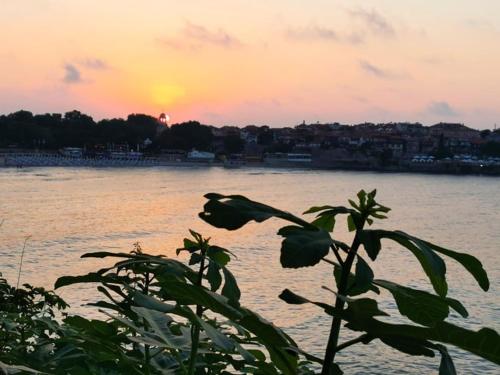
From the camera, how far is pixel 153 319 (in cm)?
107

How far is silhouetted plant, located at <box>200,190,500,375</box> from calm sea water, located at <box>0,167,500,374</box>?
8.79 m

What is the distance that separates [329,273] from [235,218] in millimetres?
18584

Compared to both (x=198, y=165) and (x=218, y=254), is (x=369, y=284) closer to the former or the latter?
(x=218, y=254)

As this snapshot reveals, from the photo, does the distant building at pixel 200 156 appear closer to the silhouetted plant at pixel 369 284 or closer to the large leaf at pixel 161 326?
the large leaf at pixel 161 326

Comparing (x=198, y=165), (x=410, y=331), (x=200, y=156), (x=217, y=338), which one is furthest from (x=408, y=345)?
(x=200, y=156)

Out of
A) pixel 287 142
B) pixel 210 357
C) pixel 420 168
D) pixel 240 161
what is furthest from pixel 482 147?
pixel 210 357

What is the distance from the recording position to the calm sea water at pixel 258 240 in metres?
12.7

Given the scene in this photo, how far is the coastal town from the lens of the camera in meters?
110

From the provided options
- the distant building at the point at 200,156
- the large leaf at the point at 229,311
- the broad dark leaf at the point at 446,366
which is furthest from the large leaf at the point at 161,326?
the distant building at the point at 200,156

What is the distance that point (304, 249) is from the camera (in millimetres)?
816

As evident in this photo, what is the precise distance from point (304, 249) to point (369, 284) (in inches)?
4.0

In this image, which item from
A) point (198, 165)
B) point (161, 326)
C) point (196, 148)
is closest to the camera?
point (161, 326)

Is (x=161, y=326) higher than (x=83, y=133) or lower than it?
lower

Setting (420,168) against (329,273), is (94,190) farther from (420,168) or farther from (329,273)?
(420,168)
